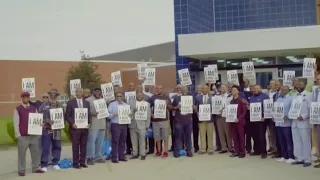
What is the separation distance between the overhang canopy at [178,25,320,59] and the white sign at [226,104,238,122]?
20.2ft

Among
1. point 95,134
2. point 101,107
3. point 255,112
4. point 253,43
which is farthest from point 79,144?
point 253,43

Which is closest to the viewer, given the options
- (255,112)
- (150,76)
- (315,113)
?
(315,113)

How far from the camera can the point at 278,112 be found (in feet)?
38.6

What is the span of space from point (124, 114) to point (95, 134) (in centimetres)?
96

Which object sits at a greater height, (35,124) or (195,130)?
(35,124)

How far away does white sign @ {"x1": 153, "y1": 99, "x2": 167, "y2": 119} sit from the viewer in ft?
42.6

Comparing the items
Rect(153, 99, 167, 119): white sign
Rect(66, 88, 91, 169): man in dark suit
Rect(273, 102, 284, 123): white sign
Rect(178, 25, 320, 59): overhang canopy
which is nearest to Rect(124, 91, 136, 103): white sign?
Rect(153, 99, 167, 119): white sign

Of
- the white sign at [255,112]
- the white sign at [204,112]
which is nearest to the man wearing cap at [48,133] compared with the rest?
the white sign at [204,112]

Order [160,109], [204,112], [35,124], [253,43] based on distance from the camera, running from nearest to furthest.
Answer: [35,124] < [160,109] < [204,112] < [253,43]

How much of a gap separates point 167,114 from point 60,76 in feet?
140

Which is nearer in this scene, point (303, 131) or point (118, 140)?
point (303, 131)

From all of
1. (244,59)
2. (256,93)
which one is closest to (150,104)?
(256,93)

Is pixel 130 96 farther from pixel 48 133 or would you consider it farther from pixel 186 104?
pixel 48 133

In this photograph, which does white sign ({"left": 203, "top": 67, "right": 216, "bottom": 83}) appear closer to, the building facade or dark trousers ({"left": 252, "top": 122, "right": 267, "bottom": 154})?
dark trousers ({"left": 252, "top": 122, "right": 267, "bottom": 154})
